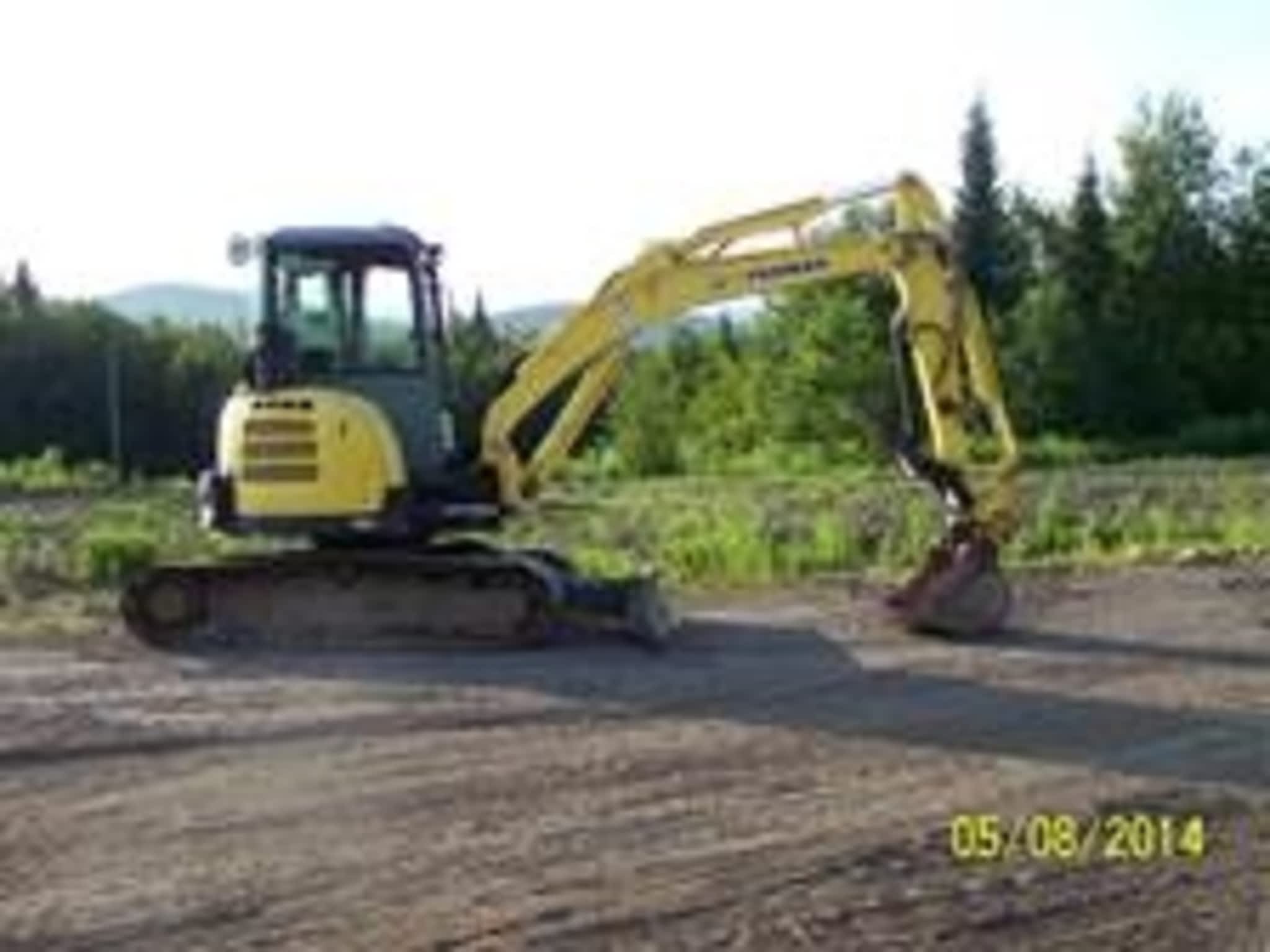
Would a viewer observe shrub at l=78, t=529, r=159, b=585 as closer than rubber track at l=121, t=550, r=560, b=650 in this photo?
No

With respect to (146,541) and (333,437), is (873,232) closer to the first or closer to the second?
(333,437)

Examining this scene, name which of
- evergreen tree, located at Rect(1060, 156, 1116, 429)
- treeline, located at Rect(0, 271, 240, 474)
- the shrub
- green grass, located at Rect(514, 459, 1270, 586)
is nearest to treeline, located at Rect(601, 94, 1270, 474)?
evergreen tree, located at Rect(1060, 156, 1116, 429)

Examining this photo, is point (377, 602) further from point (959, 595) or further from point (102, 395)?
point (102, 395)

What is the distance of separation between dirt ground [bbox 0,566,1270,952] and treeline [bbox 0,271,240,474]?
47.5 m

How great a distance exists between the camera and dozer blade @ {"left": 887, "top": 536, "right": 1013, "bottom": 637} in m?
17.4

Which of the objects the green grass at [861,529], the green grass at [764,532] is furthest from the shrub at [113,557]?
the green grass at [861,529]

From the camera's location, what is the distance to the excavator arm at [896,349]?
1750 centimetres

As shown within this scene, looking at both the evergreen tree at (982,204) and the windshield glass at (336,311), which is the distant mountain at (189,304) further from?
the evergreen tree at (982,204)

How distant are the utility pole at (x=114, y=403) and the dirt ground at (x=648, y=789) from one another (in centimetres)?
4616

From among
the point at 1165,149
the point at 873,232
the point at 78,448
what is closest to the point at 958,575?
the point at 873,232

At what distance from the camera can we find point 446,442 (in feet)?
59.8

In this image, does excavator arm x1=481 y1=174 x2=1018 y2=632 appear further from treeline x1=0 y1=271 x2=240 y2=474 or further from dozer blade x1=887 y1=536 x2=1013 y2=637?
treeline x1=0 y1=271 x2=240 y2=474

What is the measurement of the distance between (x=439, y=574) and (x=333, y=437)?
3.37 ft

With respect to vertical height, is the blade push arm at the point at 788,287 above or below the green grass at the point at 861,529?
above
